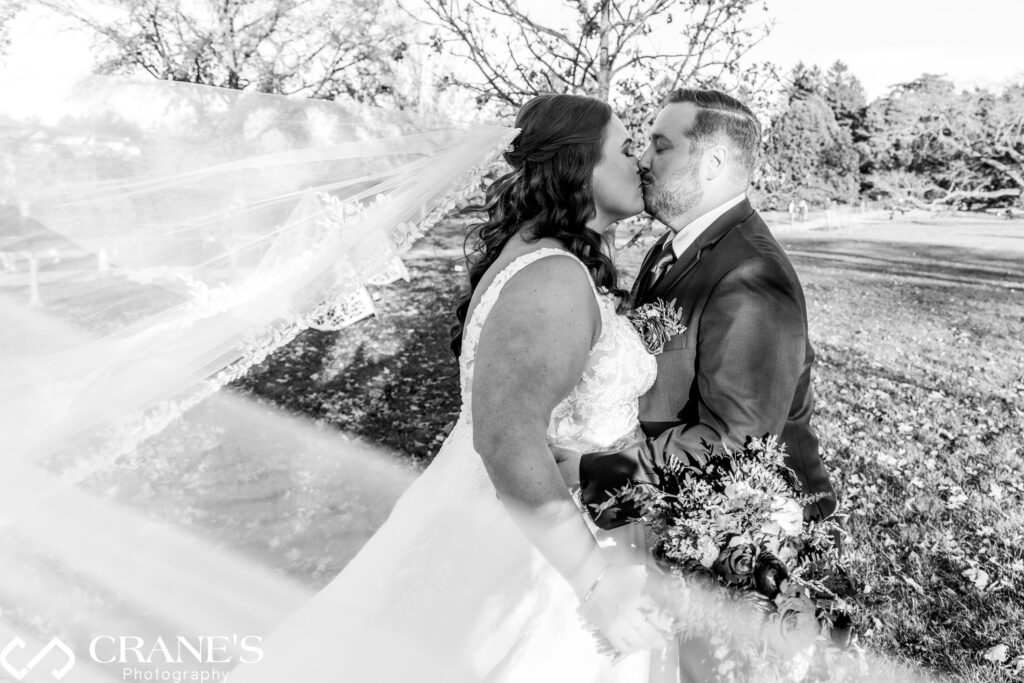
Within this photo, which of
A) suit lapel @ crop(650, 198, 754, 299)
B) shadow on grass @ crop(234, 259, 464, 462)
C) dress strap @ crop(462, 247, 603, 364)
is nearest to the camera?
dress strap @ crop(462, 247, 603, 364)

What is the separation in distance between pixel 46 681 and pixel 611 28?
5.86m

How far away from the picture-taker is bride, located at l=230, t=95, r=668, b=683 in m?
2.00

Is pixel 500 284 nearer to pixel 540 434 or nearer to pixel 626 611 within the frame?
pixel 540 434

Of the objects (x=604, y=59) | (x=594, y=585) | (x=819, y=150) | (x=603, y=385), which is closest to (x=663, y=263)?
(x=603, y=385)

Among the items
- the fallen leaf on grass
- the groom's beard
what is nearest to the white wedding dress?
the groom's beard

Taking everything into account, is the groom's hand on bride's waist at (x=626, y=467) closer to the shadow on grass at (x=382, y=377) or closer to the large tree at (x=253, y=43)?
the shadow on grass at (x=382, y=377)

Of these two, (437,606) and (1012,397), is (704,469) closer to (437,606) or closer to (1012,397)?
(437,606)

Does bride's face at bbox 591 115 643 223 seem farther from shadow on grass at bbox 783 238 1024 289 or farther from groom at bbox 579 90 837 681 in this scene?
shadow on grass at bbox 783 238 1024 289

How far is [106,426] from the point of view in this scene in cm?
298

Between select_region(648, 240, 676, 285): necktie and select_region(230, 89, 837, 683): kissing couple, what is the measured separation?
127 millimetres

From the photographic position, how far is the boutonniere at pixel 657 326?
2.59 metres

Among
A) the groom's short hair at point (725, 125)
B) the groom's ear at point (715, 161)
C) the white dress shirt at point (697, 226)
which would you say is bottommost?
the white dress shirt at point (697, 226)

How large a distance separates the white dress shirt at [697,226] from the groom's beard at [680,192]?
86mm
